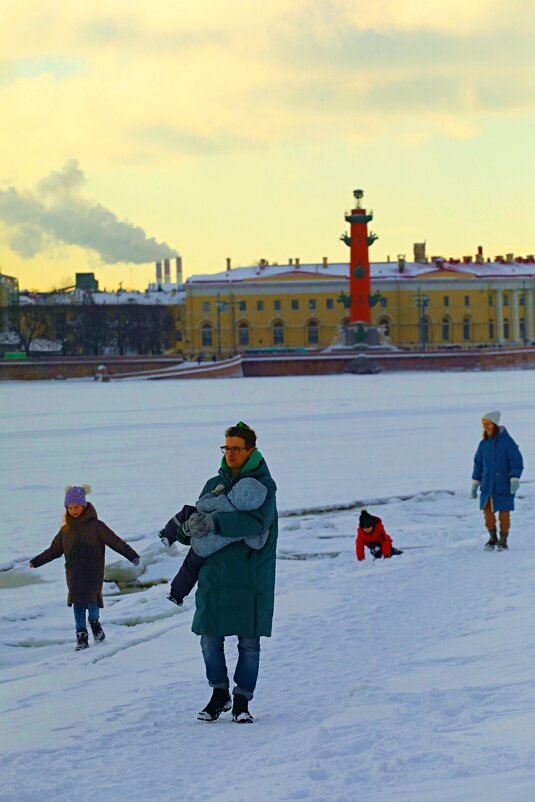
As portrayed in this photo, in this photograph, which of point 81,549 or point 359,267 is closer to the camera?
point 81,549

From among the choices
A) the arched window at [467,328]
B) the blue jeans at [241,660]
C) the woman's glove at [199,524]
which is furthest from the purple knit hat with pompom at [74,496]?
the arched window at [467,328]

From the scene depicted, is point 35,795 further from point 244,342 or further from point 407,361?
point 244,342

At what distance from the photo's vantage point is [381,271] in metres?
86.9

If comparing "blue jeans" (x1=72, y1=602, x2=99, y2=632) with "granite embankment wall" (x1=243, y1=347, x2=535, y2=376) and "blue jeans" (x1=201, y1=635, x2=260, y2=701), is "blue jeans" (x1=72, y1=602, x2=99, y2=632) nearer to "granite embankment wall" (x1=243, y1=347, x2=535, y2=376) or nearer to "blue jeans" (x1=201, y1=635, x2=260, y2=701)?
"blue jeans" (x1=201, y1=635, x2=260, y2=701)

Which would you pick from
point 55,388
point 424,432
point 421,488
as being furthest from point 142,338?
point 421,488

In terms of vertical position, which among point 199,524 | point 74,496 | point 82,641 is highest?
point 199,524

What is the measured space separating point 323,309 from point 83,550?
79204 mm

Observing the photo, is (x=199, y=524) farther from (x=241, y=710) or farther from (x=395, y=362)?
(x=395, y=362)

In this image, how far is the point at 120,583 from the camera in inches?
330

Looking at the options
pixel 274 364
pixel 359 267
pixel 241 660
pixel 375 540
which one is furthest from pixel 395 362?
pixel 241 660

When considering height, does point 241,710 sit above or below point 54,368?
below

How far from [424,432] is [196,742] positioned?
51.5ft

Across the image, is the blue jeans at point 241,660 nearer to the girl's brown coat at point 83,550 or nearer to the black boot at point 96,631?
the girl's brown coat at point 83,550

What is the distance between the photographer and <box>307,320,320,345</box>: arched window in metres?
85.2
